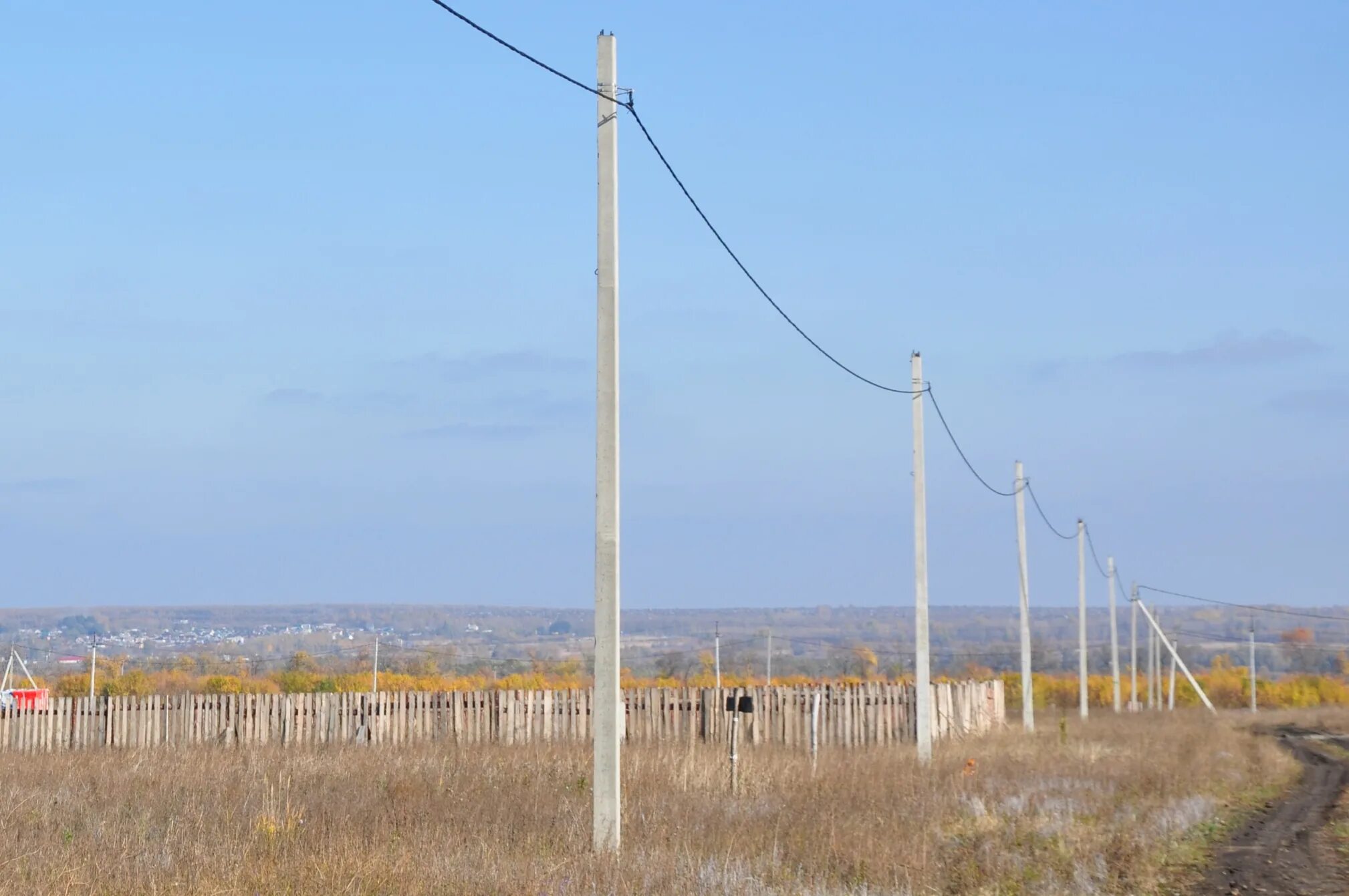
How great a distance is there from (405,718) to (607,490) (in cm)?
1732

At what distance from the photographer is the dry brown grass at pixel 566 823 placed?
9523 mm

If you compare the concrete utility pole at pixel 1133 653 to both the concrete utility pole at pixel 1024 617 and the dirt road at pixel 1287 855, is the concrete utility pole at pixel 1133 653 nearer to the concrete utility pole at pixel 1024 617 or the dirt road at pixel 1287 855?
the concrete utility pole at pixel 1024 617

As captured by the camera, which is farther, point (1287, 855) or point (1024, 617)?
point (1024, 617)

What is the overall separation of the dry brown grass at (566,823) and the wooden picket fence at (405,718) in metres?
6.25

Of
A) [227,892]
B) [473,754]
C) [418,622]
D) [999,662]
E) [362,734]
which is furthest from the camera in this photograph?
[418,622]

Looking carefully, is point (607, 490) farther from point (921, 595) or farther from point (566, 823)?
point (921, 595)

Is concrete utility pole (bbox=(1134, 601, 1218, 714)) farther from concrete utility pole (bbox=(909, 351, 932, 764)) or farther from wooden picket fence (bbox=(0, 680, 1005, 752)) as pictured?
concrete utility pole (bbox=(909, 351, 932, 764))

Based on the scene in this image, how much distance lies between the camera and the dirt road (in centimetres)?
1193

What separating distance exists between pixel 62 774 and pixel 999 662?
127 metres

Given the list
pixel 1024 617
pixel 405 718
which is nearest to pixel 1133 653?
pixel 1024 617

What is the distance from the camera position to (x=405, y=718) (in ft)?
88.9

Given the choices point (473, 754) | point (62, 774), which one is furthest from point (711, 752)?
point (62, 774)

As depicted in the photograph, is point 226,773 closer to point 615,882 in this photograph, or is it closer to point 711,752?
point 711,752

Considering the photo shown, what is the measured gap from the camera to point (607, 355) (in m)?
11.2
